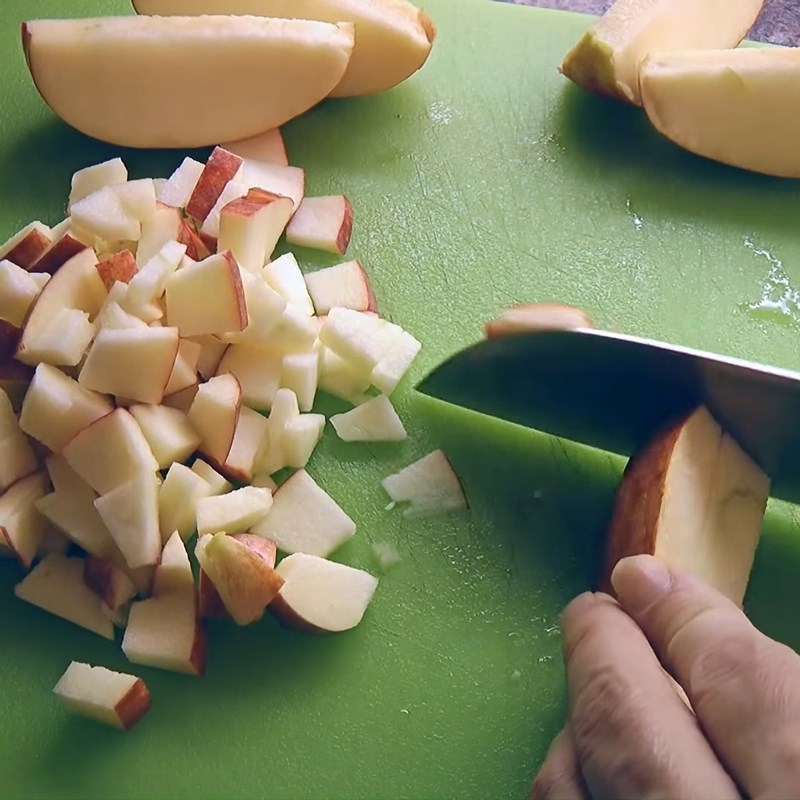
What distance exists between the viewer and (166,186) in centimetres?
153

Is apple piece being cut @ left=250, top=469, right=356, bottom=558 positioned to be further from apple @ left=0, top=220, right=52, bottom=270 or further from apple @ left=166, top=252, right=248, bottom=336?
apple @ left=0, top=220, right=52, bottom=270

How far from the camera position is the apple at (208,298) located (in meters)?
1.32

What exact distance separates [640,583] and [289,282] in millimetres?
691

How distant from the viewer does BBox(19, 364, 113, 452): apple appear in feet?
4.09

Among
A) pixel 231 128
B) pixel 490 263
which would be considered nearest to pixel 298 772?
pixel 490 263

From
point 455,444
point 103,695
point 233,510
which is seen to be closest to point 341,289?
point 455,444

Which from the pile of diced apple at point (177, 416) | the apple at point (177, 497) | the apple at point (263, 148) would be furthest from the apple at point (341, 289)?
the apple at point (177, 497)

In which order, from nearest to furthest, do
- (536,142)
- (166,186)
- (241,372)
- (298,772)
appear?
(298,772)
(241,372)
(166,186)
(536,142)

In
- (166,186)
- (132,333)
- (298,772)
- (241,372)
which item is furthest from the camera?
(166,186)

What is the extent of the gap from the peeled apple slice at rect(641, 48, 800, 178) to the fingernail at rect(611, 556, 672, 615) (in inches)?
34.0

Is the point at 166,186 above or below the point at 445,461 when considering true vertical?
above

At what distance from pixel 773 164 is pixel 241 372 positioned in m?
0.93

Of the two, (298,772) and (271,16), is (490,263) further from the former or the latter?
(298,772)

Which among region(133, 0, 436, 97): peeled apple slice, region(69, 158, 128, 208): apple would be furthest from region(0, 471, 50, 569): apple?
region(133, 0, 436, 97): peeled apple slice
